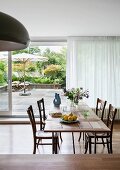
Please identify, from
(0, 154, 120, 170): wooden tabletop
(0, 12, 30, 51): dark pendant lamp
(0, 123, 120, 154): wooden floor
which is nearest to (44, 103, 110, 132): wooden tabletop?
(0, 123, 120, 154): wooden floor

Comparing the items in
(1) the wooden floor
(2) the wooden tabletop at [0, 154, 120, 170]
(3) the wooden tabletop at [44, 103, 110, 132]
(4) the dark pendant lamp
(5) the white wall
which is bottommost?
(1) the wooden floor

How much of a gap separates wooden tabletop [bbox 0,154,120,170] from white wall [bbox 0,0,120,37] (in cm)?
247

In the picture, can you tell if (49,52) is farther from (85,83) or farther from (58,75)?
(85,83)

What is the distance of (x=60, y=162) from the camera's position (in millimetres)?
1616

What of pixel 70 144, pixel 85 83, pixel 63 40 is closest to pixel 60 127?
pixel 70 144

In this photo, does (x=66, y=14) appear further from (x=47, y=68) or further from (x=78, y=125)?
(x=47, y=68)

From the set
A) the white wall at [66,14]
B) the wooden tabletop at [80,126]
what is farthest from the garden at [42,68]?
the wooden tabletop at [80,126]

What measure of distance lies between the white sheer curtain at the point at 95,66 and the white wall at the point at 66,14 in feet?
2.54

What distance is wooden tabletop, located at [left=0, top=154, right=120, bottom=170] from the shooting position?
154 centimetres

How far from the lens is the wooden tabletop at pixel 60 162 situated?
154cm

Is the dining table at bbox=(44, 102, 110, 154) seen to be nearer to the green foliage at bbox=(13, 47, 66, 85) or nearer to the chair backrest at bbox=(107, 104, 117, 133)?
the chair backrest at bbox=(107, 104, 117, 133)

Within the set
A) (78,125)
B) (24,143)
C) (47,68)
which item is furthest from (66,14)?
(47,68)

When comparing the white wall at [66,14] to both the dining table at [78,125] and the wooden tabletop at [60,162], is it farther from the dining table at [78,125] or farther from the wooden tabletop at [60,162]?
the wooden tabletop at [60,162]

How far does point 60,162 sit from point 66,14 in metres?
A: 3.22
